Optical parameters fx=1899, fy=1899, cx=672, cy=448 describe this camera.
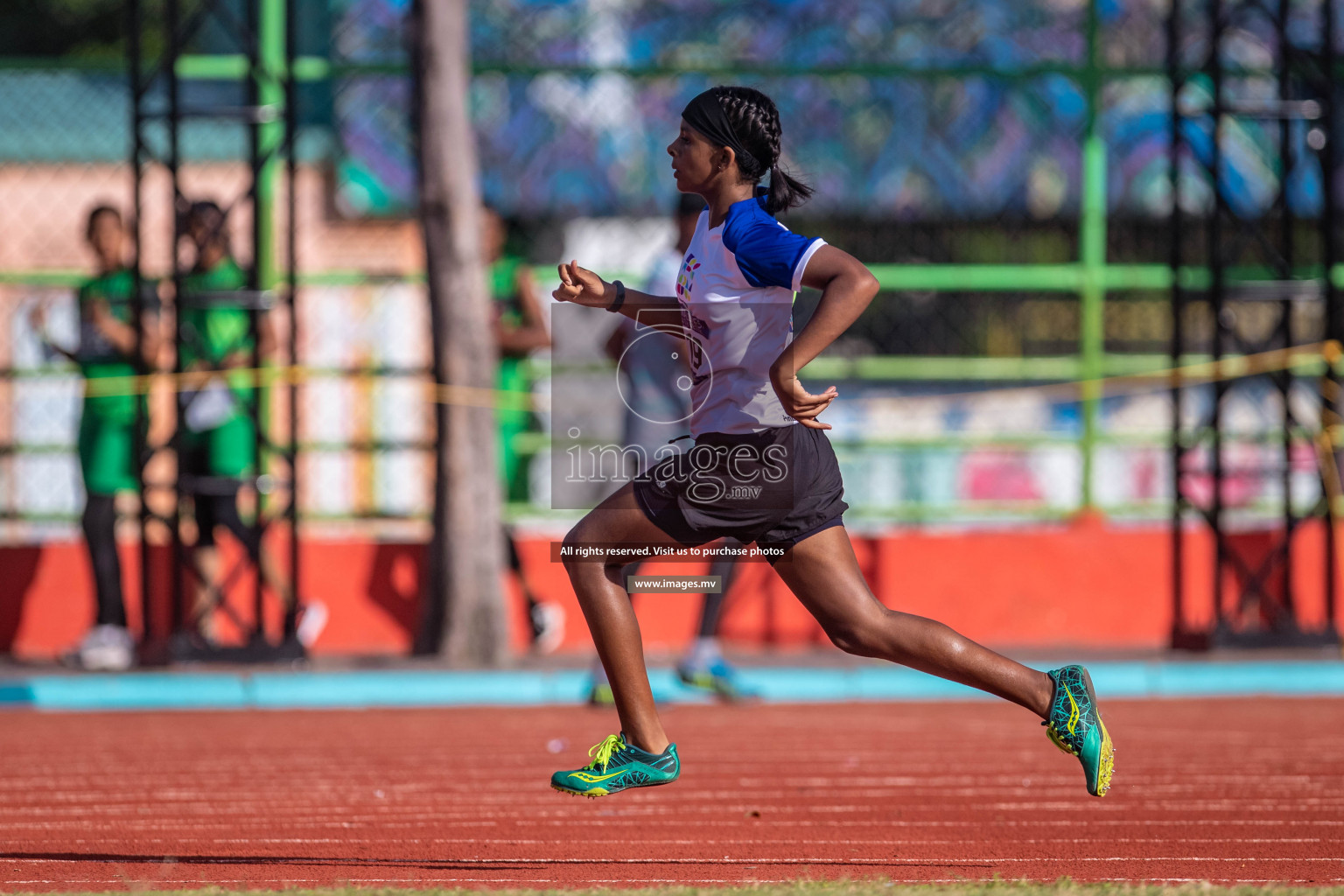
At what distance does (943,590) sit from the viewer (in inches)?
425

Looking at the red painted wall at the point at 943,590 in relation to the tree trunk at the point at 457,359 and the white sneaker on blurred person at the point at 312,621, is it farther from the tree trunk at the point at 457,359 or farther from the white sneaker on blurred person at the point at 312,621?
the tree trunk at the point at 457,359

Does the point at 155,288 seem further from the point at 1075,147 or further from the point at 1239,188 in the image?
the point at 1239,188

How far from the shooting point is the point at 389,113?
A: 11461 millimetres

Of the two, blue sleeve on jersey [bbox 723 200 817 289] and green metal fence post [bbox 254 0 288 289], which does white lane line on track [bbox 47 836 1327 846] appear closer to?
blue sleeve on jersey [bbox 723 200 817 289]

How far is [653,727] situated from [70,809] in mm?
2247

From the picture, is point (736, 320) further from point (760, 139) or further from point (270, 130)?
point (270, 130)

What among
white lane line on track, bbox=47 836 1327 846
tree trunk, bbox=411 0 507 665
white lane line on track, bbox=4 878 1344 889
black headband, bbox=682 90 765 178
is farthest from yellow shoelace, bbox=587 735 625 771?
tree trunk, bbox=411 0 507 665

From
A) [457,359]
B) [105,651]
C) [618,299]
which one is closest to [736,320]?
[618,299]

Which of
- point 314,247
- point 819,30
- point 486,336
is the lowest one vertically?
point 486,336

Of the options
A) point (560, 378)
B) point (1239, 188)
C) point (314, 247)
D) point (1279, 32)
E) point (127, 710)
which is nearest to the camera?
point (127, 710)

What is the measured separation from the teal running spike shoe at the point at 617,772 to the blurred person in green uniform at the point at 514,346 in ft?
A: 18.3

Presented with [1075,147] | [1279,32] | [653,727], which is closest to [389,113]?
[1075,147]

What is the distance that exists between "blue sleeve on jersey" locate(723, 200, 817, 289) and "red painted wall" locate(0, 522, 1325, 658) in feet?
20.5

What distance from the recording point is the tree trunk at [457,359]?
1002 centimetres
